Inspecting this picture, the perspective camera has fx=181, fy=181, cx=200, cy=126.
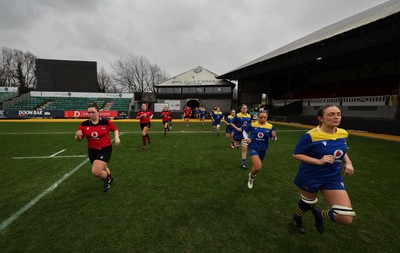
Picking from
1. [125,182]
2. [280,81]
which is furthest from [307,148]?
[280,81]

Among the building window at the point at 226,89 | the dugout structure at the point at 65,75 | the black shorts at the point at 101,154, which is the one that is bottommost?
the black shorts at the point at 101,154

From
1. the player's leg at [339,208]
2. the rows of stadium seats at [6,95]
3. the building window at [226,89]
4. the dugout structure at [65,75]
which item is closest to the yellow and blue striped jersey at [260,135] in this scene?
the player's leg at [339,208]

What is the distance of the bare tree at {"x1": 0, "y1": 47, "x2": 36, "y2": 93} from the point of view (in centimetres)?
4712

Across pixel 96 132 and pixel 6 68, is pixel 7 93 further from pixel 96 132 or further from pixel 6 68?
pixel 96 132

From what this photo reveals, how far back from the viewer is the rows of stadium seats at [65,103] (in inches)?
1177

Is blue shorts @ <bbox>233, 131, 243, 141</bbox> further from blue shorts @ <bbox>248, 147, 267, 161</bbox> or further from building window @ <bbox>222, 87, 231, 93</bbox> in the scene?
building window @ <bbox>222, 87, 231, 93</bbox>

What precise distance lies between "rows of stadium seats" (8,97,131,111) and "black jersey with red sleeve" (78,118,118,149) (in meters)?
30.2

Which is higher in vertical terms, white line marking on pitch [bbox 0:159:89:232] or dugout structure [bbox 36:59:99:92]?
dugout structure [bbox 36:59:99:92]

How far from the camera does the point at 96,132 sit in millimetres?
4078

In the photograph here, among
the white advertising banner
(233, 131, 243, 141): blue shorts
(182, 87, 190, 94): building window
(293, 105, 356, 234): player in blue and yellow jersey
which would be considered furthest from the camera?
(182, 87, 190, 94): building window

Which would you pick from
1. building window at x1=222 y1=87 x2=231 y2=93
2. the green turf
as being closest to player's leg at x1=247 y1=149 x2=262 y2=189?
the green turf

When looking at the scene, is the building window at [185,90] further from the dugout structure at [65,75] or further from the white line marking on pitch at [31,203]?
the white line marking on pitch at [31,203]

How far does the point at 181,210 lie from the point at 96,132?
2546 mm

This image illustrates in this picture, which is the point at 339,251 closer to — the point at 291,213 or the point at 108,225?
the point at 291,213
